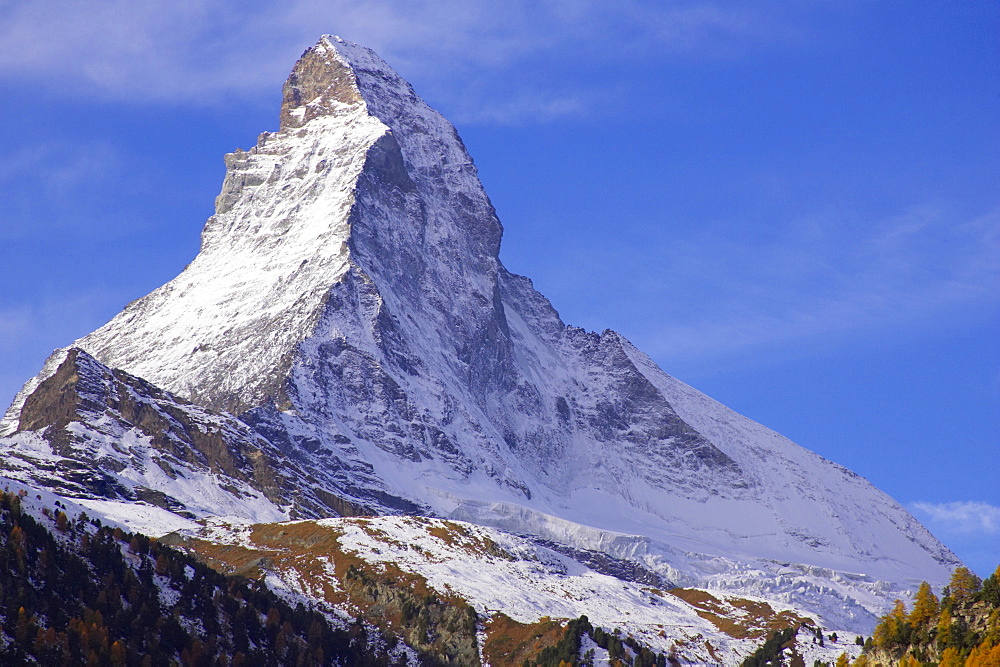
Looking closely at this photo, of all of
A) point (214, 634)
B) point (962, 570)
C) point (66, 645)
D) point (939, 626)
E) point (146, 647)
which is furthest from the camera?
point (214, 634)

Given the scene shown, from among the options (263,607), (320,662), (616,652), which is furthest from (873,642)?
(263,607)

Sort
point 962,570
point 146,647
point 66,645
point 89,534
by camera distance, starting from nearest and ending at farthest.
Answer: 1. point 962,570
2. point 66,645
3. point 146,647
4. point 89,534

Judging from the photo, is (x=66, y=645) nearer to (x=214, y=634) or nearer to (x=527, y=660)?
(x=214, y=634)

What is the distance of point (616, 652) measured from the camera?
188875 mm

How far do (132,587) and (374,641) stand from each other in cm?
3525

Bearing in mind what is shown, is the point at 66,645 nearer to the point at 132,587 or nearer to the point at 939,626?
the point at 132,587

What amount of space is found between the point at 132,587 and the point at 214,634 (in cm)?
1138

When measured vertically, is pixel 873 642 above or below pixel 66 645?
above

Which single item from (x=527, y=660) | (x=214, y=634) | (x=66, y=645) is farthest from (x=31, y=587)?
(x=527, y=660)

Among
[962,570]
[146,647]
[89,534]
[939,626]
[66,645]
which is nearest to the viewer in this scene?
[939,626]

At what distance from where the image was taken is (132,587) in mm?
175000

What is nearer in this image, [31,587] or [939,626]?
[939,626]

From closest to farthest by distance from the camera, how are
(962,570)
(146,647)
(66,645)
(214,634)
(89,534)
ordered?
(962,570) → (66,645) → (146,647) → (214,634) → (89,534)

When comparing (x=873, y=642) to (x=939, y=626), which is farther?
(x=873, y=642)
